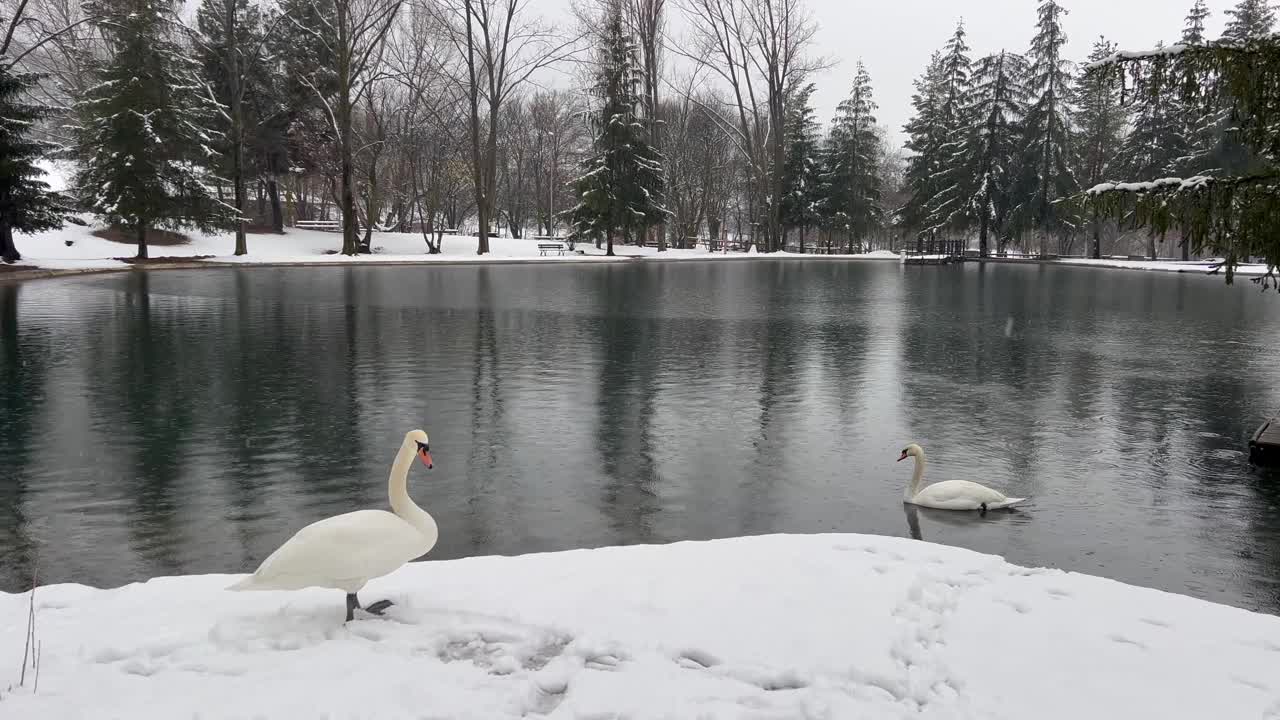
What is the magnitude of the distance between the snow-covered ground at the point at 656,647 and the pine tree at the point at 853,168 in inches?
2770

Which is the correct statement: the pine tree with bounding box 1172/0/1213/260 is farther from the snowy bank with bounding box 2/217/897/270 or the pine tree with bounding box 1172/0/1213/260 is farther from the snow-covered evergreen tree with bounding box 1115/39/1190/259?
the snowy bank with bounding box 2/217/897/270

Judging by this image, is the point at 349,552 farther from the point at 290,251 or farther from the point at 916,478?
the point at 290,251

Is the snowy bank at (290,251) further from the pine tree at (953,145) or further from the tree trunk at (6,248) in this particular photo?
the pine tree at (953,145)

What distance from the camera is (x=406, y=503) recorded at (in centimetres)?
491

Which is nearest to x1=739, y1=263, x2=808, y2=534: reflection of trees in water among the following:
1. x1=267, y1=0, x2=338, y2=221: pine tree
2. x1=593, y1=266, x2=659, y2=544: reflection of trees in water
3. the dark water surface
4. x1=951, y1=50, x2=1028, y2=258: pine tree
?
the dark water surface

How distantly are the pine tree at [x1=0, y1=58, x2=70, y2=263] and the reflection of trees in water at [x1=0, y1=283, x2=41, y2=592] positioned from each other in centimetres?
1925

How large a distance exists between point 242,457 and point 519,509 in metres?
3.43

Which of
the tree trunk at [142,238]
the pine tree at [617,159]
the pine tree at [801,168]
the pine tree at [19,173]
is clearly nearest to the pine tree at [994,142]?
the pine tree at [801,168]

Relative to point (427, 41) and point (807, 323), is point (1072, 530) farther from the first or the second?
point (427, 41)

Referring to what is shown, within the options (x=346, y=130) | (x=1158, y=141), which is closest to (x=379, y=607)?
(x=346, y=130)

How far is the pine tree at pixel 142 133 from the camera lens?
133 ft

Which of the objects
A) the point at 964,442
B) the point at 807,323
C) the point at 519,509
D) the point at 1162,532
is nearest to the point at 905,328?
the point at 807,323

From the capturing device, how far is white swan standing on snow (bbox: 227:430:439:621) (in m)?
4.31

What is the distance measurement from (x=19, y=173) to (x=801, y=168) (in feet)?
178
